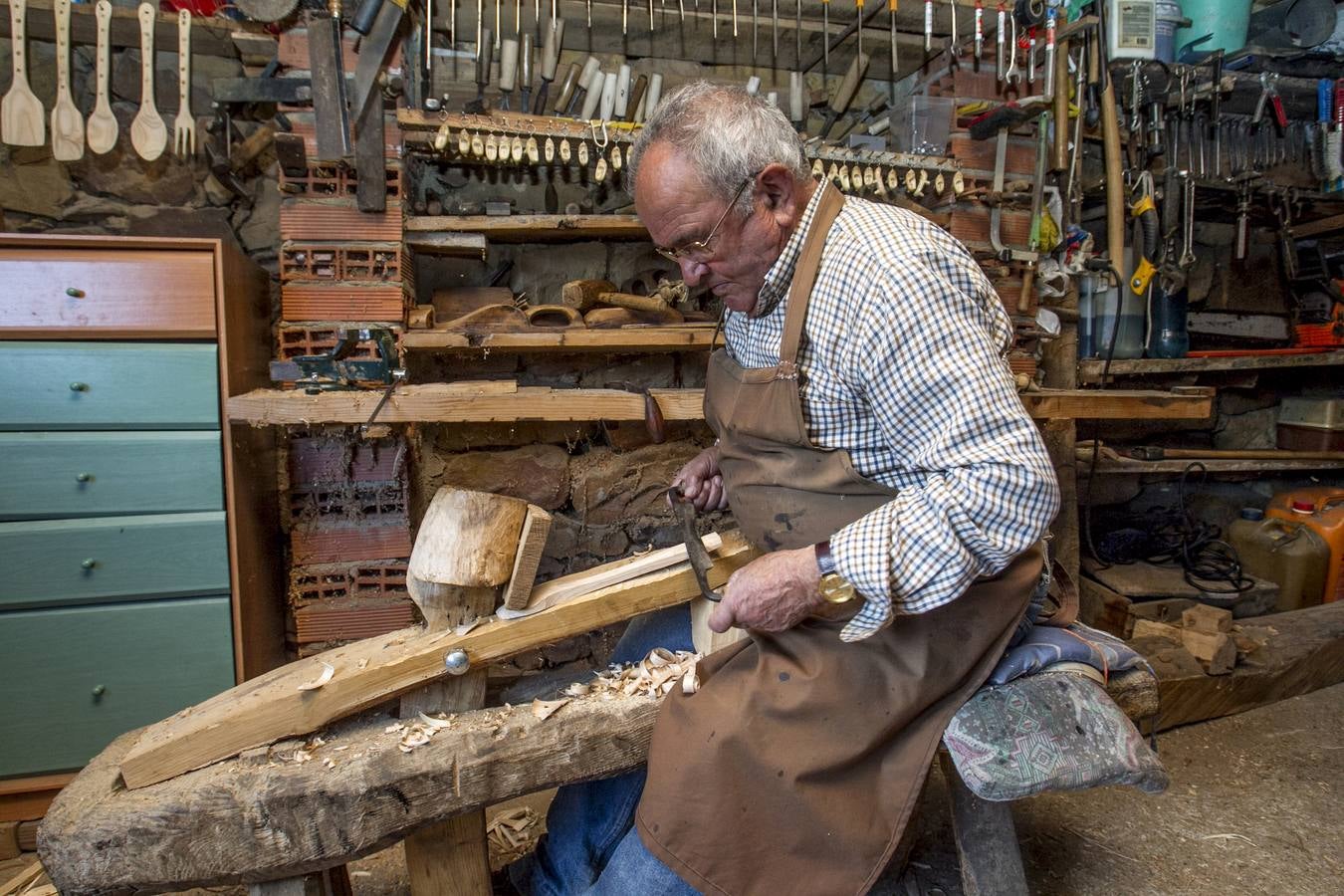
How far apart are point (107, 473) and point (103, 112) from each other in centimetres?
134

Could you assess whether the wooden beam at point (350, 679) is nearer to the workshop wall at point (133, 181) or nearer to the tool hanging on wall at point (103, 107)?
the workshop wall at point (133, 181)

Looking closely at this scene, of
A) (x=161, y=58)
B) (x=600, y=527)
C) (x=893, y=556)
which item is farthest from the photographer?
(x=600, y=527)

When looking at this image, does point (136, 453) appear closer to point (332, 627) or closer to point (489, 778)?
point (332, 627)

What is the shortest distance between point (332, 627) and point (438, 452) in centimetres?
73

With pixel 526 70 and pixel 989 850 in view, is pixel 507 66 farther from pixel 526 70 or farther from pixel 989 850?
pixel 989 850

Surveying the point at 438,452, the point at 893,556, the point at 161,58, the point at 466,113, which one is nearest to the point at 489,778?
the point at 893,556

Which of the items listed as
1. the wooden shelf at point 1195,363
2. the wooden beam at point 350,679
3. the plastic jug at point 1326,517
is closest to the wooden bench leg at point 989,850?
the wooden beam at point 350,679

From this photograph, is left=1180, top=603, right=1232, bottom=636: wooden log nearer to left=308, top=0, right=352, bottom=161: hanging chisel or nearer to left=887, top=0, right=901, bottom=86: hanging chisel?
left=887, top=0, right=901, bottom=86: hanging chisel

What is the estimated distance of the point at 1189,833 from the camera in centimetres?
220

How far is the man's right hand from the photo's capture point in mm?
1918

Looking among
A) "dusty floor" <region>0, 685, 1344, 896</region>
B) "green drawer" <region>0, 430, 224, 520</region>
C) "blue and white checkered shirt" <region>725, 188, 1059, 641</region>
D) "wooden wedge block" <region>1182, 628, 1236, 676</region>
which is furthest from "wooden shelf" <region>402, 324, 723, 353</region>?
"wooden wedge block" <region>1182, 628, 1236, 676</region>


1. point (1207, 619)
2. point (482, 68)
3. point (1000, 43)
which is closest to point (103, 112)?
point (482, 68)

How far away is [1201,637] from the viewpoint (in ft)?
9.31

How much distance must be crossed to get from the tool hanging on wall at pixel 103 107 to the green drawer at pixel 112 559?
1367 millimetres
